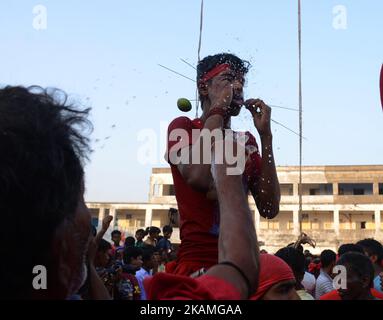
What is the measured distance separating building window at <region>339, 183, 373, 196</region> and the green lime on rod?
130ft

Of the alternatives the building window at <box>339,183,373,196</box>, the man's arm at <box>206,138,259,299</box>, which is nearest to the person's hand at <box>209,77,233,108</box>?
the man's arm at <box>206,138,259,299</box>

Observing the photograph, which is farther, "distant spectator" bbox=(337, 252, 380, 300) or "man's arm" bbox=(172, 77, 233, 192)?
"distant spectator" bbox=(337, 252, 380, 300)

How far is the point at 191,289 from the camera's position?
1.03 metres

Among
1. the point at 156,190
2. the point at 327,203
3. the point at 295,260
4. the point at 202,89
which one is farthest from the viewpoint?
the point at 156,190

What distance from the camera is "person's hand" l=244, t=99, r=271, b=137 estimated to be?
2275mm

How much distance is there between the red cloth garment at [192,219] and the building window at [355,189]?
132ft

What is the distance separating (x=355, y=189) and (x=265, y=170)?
40.9 m

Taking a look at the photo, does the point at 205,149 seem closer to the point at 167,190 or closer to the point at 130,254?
the point at 130,254

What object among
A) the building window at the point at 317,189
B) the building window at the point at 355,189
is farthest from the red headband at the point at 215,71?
the building window at the point at 355,189

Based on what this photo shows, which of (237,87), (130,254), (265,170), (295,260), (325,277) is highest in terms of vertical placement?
(237,87)

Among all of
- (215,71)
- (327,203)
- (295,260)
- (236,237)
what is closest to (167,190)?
(327,203)

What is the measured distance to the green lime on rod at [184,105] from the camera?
2.91m

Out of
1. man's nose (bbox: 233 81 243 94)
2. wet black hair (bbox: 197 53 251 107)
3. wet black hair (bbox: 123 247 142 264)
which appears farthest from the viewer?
wet black hair (bbox: 123 247 142 264)

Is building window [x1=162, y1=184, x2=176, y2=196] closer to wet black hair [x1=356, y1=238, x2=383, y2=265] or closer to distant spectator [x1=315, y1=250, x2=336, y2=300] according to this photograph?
distant spectator [x1=315, y1=250, x2=336, y2=300]
